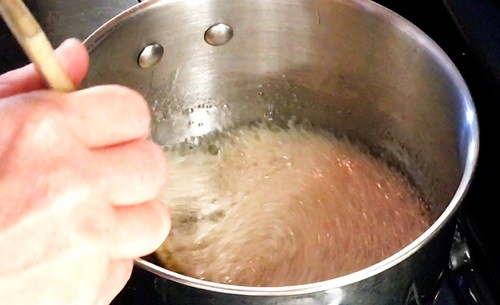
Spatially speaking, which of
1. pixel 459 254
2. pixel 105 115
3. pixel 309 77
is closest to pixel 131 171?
pixel 105 115

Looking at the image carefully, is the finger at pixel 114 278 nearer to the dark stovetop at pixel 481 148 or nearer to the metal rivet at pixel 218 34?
the dark stovetop at pixel 481 148

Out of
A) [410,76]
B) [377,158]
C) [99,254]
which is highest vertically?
[99,254]

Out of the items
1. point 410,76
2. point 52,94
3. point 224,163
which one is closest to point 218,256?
point 224,163

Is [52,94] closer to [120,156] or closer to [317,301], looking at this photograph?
[120,156]

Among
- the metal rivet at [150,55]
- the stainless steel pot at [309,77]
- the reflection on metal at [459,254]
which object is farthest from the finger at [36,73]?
the reflection on metal at [459,254]

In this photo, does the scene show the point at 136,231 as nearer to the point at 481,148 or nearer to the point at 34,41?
the point at 34,41
